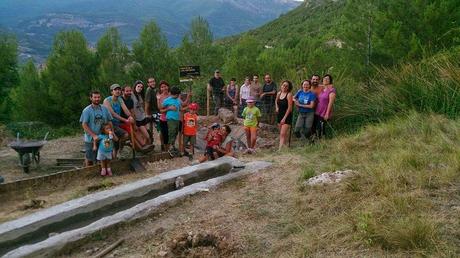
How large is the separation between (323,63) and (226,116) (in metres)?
6.33

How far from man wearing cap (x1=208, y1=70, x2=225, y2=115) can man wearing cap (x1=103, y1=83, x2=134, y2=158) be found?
4.56 metres

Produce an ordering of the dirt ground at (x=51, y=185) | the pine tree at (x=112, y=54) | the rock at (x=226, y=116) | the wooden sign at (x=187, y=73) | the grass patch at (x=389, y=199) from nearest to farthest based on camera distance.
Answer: the grass patch at (x=389, y=199), the dirt ground at (x=51, y=185), the wooden sign at (x=187, y=73), the rock at (x=226, y=116), the pine tree at (x=112, y=54)

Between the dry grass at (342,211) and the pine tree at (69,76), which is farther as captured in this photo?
the pine tree at (69,76)

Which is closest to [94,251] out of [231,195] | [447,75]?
[231,195]

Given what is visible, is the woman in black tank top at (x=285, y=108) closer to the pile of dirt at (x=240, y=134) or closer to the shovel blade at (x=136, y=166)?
the pile of dirt at (x=240, y=134)

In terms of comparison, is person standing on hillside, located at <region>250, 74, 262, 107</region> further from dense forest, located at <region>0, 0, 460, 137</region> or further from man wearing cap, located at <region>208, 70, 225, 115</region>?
man wearing cap, located at <region>208, 70, 225, 115</region>

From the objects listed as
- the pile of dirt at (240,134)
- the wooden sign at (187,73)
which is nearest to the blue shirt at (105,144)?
the pile of dirt at (240,134)

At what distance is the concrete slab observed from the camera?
14.9 ft

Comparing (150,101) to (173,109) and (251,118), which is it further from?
(251,118)

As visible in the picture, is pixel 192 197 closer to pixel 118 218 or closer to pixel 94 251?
pixel 118 218

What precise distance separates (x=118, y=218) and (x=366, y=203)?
2.45 metres

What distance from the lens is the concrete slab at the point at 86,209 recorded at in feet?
14.9

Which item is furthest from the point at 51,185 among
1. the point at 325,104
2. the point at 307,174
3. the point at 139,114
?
the point at 325,104

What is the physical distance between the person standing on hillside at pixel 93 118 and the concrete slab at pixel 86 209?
6.12 feet
